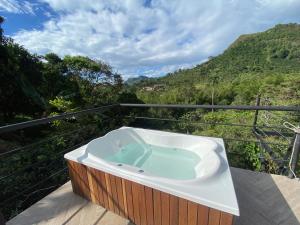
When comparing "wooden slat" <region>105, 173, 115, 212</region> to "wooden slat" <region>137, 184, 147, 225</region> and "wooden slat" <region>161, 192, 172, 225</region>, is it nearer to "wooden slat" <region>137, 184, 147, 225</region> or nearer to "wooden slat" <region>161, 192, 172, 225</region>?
"wooden slat" <region>137, 184, 147, 225</region>

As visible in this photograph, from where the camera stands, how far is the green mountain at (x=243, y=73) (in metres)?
11.6

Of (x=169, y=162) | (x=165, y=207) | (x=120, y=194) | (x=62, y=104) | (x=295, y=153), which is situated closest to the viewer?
(x=165, y=207)

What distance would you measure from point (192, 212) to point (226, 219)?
0.21 metres

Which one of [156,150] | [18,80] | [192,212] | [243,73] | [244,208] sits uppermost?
[18,80]

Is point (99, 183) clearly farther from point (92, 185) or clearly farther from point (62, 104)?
point (62, 104)

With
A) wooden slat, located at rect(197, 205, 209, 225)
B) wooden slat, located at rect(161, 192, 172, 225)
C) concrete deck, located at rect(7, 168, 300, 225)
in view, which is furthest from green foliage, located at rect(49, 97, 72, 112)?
wooden slat, located at rect(197, 205, 209, 225)

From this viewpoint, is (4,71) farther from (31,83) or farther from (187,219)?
(187,219)

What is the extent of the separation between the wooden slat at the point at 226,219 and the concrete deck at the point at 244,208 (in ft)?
1.72

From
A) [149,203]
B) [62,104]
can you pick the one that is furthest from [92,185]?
[62,104]

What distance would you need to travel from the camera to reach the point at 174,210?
135cm

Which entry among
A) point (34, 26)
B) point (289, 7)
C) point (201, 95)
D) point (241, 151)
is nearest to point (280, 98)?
point (201, 95)

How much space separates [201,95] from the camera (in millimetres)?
12805

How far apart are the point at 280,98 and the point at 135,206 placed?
10613mm

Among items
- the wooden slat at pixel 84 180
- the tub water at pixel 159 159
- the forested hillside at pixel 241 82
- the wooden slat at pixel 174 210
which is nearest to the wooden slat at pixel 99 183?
the wooden slat at pixel 84 180
